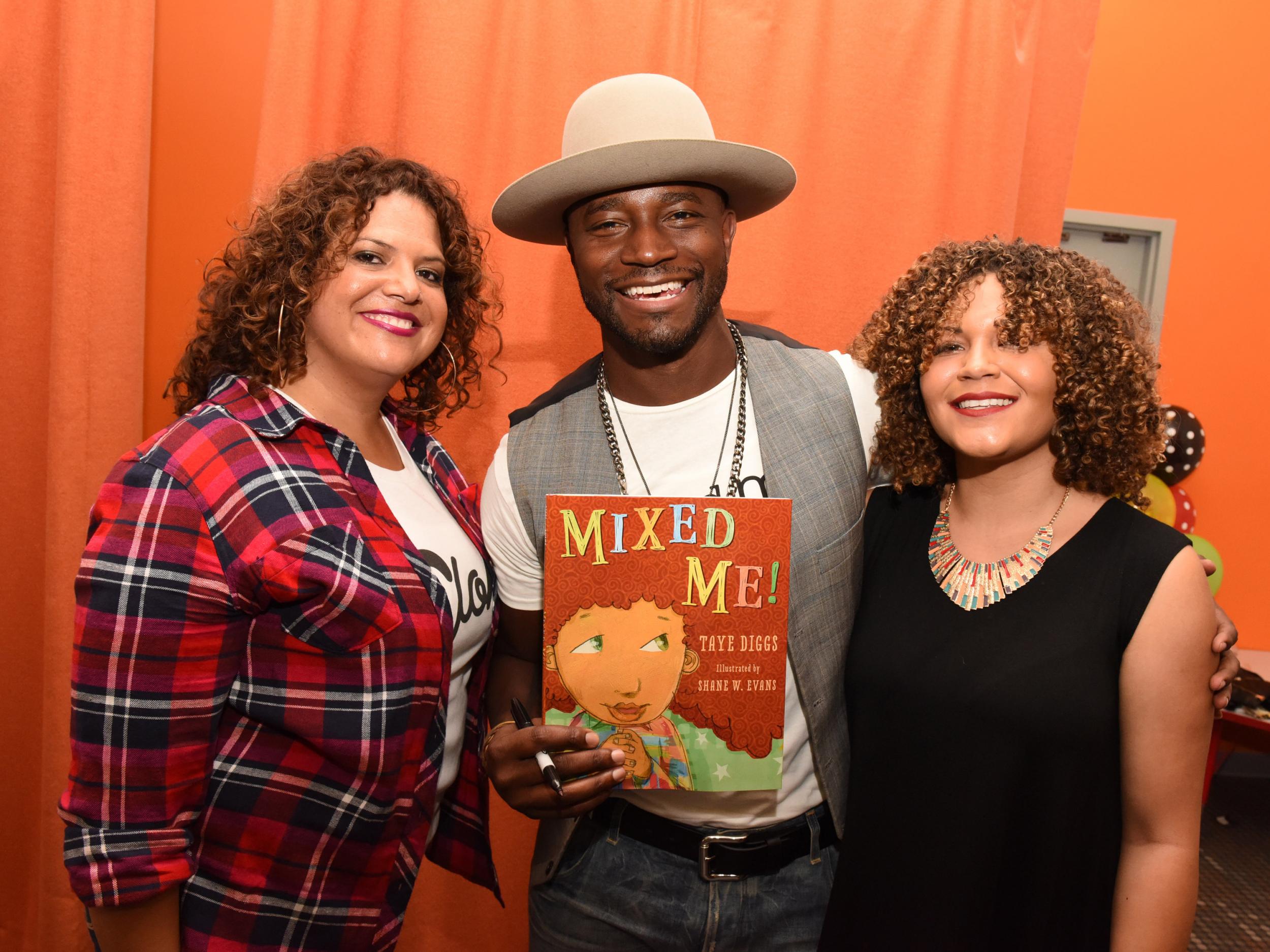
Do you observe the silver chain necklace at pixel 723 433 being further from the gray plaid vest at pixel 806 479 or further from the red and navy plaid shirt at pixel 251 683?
the red and navy plaid shirt at pixel 251 683

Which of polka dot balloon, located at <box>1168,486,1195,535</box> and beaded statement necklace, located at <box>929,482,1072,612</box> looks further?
polka dot balloon, located at <box>1168,486,1195,535</box>

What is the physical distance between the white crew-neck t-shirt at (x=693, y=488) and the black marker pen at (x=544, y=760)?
24cm

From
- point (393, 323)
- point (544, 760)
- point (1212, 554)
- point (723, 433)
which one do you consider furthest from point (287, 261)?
point (1212, 554)

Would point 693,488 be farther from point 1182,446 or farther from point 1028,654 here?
point 1182,446

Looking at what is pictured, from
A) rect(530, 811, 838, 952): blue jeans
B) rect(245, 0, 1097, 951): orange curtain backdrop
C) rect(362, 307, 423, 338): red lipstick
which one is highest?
rect(245, 0, 1097, 951): orange curtain backdrop

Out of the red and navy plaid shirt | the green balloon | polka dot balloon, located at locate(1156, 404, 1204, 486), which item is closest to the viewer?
the red and navy plaid shirt

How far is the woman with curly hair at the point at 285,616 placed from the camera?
3.66 ft

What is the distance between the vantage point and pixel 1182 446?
3605mm

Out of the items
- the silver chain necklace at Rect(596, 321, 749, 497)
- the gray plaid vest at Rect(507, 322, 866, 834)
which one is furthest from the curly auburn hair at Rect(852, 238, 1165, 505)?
the silver chain necklace at Rect(596, 321, 749, 497)

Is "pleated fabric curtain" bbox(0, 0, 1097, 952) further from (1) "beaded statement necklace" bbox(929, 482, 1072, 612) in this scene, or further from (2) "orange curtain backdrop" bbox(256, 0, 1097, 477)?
(1) "beaded statement necklace" bbox(929, 482, 1072, 612)

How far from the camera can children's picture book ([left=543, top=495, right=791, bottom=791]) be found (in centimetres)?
116

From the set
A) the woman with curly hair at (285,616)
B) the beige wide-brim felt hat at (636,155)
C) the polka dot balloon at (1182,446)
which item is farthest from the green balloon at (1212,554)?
the woman with curly hair at (285,616)

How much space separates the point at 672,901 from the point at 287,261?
4.23 feet

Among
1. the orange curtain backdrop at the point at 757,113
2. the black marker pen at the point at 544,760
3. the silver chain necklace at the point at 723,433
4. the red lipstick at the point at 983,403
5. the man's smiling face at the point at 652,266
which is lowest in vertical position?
the black marker pen at the point at 544,760
